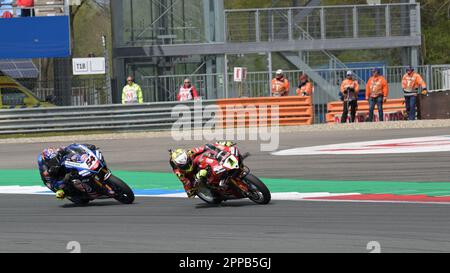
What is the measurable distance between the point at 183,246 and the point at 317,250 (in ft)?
4.39

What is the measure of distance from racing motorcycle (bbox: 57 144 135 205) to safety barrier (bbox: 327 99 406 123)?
55.3 feet

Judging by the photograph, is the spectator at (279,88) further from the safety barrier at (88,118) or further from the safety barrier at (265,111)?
the safety barrier at (88,118)

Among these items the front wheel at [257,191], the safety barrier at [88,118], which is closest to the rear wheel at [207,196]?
the front wheel at [257,191]

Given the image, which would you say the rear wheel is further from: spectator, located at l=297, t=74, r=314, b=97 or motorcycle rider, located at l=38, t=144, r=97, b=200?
spectator, located at l=297, t=74, r=314, b=97

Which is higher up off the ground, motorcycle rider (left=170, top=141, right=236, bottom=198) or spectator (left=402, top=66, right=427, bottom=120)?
spectator (left=402, top=66, right=427, bottom=120)

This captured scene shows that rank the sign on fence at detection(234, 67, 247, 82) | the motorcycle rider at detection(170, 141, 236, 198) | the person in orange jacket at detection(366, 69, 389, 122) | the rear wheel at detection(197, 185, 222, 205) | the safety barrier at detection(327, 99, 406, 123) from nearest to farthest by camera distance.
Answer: the motorcycle rider at detection(170, 141, 236, 198)
the rear wheel at detection(197, 185, 222, 205)
the person in orange jacket at detection(366, 69, 389, 122)
the safety barrier at detection(327, 99, 406, 123)
the sign on fence at detection(234, 67, 247, 82)

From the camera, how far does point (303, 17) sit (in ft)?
115

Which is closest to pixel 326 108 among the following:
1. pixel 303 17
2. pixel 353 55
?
pixel 303 17

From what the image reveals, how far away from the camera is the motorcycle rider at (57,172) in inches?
564


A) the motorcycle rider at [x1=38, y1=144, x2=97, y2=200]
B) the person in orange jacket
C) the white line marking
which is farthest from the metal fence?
the motorcycle rider at [x1=38, y1=144, x2=97, y2=200]

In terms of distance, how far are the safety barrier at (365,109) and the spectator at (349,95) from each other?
1.54 m

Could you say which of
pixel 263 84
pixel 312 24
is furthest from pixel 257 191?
pixel 312 24

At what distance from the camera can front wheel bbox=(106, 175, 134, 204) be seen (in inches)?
558

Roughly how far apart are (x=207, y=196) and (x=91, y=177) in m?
1.51
